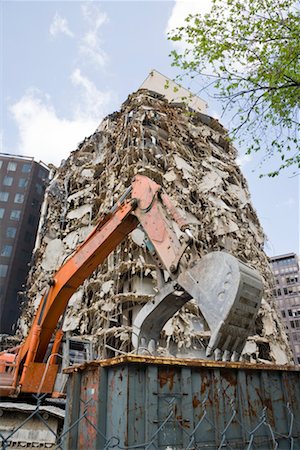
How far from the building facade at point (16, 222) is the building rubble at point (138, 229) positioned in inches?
342

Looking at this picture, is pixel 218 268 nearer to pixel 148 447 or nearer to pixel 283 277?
pixel 148 447

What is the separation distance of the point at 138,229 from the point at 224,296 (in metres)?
13.5

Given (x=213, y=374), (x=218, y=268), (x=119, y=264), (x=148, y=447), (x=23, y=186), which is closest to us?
(x=148, y=447)

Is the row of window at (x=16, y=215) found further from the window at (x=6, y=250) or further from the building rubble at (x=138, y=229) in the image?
the building rubble at (x=138, y=229)

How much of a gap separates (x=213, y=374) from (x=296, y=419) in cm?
170

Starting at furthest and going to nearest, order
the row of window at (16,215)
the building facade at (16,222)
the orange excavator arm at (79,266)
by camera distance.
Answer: the row of window at (16,215) < the building facade at (16,222) < the orange excavator arm at (79,266)

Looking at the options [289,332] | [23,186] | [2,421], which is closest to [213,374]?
[2,421]

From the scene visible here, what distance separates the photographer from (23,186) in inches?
1591

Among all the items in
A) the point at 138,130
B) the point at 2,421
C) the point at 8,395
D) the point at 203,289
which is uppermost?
the point at 138,130

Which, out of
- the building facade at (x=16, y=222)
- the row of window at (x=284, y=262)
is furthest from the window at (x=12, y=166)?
the row of window at (x=284, y=262)

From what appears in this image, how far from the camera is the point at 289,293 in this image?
183 ft

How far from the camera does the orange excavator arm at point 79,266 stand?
23.4 ft

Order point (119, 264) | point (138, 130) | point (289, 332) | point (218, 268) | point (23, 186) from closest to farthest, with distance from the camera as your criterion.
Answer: point (218, 268), point (119, 264), point (138, 130), point (23, 186), point (289, 332)

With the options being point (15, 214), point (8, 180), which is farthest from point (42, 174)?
point (15, 214)
